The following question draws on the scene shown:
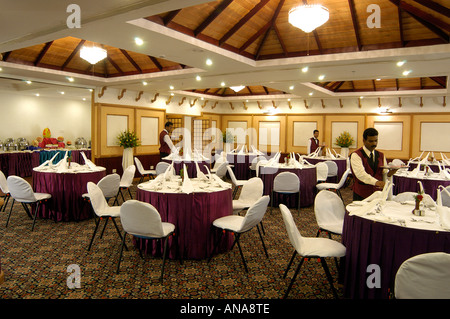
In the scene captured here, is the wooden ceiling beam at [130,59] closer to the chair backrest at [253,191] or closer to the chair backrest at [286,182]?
the chair backrest at [286,182]

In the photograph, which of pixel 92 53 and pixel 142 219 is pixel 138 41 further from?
pixel 142 219

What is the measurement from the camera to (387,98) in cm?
1212

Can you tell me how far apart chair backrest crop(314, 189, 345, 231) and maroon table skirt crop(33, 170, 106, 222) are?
13.7 ft

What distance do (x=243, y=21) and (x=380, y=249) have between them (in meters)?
4.51

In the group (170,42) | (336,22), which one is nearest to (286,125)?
(336,22)

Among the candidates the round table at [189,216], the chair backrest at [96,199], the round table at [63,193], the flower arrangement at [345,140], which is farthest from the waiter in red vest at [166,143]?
the flower arrangement at [345,140]

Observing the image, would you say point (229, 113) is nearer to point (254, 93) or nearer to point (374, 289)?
point (254, 93)

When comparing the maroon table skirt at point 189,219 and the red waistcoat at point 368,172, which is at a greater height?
the red waistcoat at point 368,172

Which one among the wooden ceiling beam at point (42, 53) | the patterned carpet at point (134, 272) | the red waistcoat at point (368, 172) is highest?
the wooden ceiling beam at point (42, 53)

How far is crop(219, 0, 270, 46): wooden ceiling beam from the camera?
5286 millimetres

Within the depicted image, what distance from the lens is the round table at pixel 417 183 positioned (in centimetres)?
597

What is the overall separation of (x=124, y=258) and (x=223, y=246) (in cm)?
129

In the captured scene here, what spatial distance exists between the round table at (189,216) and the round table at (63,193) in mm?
2204

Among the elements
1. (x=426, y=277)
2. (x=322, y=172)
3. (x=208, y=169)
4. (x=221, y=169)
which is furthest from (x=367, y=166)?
(x=221, y=169)
